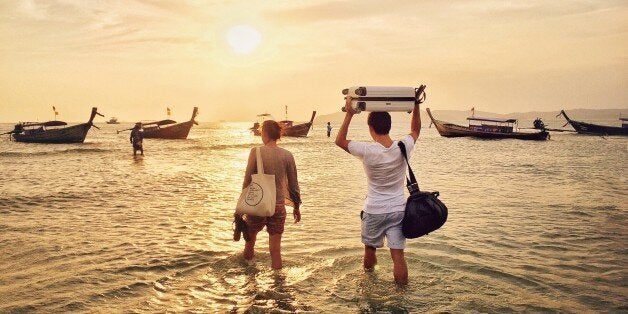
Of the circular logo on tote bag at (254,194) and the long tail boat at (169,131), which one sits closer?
the circular logo on tote bag at (254,194)

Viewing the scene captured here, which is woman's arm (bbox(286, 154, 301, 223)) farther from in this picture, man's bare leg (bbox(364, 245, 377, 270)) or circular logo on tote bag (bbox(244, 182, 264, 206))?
man's bare leg (bbox(364, 245, 377, 270))

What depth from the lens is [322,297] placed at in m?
4.54

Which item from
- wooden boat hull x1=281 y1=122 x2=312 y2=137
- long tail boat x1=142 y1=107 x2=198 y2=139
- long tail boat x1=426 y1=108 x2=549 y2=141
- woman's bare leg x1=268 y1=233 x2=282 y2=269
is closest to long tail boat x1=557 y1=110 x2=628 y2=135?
long tail boat x1=426 y1=108 x2=549 y2=141

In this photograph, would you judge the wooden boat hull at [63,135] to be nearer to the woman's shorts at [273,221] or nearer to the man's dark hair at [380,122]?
the woman's shorts at [273,221]

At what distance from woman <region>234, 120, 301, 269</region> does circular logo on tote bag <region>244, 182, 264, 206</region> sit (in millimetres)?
125

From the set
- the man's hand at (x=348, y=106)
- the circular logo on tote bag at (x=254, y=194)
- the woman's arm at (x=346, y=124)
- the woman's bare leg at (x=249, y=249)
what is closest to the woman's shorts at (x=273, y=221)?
the circular logo on tote bag at (x=254, y=194)

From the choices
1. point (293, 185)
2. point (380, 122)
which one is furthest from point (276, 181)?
point (380, 122)

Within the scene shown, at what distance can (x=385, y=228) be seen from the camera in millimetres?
4062

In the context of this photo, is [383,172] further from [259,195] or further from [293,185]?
[259,195]

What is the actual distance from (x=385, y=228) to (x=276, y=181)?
1.38 m

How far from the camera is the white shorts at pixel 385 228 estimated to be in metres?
4.00

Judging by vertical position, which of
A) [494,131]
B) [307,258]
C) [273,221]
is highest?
[494,131]

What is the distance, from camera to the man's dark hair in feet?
12.5

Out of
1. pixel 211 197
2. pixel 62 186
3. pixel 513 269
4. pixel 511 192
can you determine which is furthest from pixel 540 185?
pixel 62 186
